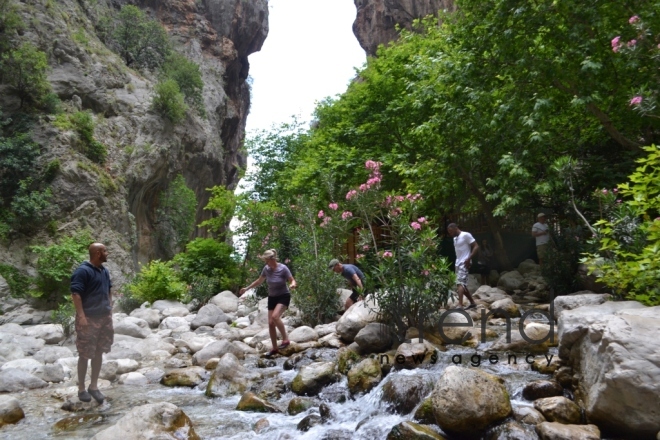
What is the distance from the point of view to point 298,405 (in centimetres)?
654

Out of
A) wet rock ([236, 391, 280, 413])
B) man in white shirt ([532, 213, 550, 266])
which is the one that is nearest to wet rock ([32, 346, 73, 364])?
wet rock ([236, 391, 280, 413])

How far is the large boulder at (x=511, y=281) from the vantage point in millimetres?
14422

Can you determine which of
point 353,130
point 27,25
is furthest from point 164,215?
point 353,130

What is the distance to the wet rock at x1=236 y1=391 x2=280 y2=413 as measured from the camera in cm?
666

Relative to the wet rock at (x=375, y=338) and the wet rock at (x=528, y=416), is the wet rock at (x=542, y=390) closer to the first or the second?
the wet rock at (x=528, y=416)

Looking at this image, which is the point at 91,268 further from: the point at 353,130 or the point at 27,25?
the point at 27,25

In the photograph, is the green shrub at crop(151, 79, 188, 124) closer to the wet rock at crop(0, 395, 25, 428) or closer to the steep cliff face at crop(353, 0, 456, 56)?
the steep cliff face at crop(353, 0, 456, 56)

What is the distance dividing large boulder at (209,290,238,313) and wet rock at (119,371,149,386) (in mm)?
6671

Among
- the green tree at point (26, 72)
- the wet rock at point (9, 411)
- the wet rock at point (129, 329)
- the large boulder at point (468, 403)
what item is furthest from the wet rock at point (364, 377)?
the green tree at point (26, 72)

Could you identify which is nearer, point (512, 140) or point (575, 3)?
point (575, 3)

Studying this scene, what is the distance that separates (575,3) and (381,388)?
8.52m

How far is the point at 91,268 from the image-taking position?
6582 mm

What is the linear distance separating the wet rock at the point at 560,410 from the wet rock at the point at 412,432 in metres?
1.03

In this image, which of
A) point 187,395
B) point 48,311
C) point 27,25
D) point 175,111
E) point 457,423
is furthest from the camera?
point 175,111
